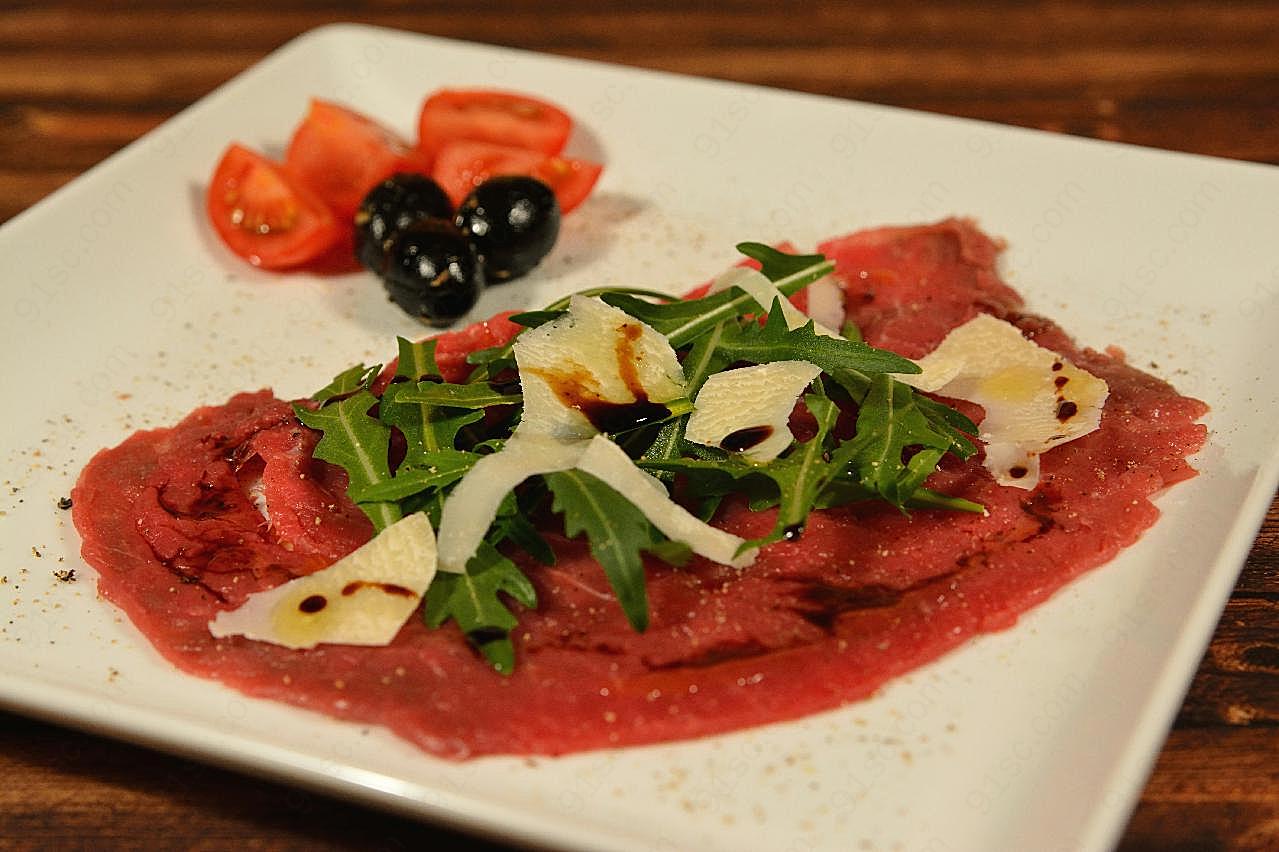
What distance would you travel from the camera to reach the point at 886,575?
7.91 feet

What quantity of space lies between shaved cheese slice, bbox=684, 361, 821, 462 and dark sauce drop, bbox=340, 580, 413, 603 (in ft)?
2.04

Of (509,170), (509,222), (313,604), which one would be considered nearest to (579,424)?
(313,604)

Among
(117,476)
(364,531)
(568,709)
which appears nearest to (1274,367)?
(568,709)

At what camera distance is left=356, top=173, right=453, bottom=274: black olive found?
354 centimetres

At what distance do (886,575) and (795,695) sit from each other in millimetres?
351

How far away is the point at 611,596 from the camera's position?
7.78ft

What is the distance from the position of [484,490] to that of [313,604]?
1.20ft

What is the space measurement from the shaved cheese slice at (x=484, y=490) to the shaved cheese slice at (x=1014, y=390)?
0.81 metres

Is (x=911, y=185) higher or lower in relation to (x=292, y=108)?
higher

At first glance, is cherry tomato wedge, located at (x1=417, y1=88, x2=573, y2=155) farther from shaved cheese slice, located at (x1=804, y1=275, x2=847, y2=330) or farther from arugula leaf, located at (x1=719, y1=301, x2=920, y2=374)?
arugula leaf, located at (x1=719, y1=301, x2=920, y2=374)

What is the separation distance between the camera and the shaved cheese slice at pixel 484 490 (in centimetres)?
230

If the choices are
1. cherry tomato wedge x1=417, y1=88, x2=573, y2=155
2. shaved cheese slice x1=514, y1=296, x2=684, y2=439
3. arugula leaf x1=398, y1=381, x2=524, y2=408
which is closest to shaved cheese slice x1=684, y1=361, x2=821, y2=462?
shaved cheese slice x1=514, y1=296, x2=684, y2=439

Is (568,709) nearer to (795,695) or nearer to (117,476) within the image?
(795,695)

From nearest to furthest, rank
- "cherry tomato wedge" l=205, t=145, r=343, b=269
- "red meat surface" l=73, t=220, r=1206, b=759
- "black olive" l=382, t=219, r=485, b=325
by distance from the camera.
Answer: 1. "red meat surface" l=73, t=220, r=1206, b=759
2. "black olive" l=382, t=219, r=485, b=325
3. "cherry tomato wedge" l=205, t=145, r=343, b=269
